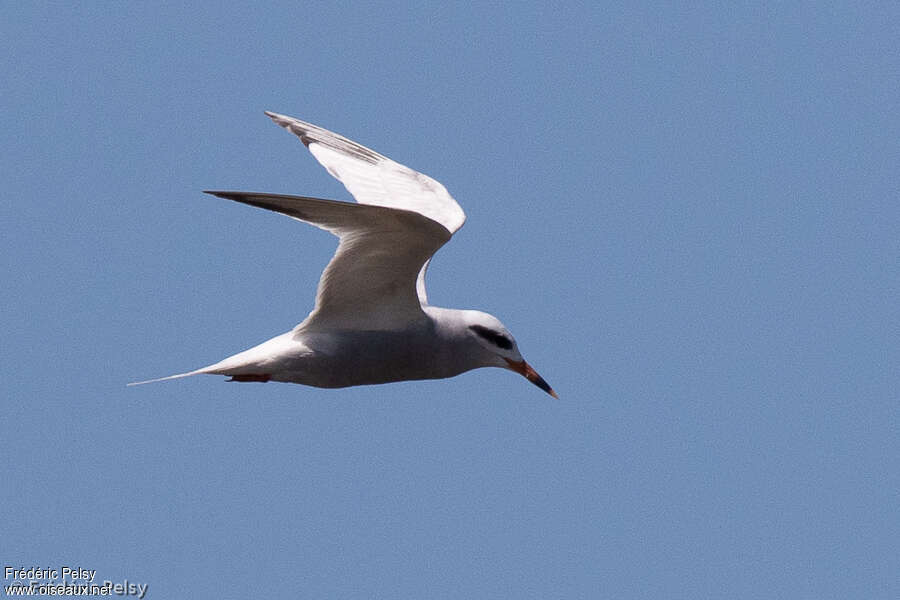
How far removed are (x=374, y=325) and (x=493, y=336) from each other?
0.96 meters

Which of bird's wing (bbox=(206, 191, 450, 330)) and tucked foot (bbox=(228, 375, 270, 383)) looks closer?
bird's wing (bbox=(206, 191, 450, 330))

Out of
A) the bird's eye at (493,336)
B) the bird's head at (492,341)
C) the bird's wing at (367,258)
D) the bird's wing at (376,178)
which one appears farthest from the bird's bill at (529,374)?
the bird's wing at (367,258)

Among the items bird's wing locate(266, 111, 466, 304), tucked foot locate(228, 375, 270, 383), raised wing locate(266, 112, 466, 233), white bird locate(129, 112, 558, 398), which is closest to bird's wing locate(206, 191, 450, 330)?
white bird locate(129, 112, 558, 398)

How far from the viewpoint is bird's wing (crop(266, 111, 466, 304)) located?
1012cm

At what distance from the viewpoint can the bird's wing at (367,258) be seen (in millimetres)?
7867

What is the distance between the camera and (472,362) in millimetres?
9250

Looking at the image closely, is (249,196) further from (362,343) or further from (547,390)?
(547,390)

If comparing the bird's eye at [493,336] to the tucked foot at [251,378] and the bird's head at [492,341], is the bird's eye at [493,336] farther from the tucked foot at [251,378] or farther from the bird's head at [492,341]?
the tucked foot at [251,378]

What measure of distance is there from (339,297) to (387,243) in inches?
24.4

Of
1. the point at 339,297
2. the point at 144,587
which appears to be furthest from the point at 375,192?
the point at 144,587

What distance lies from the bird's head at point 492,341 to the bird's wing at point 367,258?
1.75ft

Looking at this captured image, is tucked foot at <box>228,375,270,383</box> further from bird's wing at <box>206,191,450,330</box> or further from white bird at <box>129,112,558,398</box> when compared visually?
bird's wing at <box>206,191,450,330</box>

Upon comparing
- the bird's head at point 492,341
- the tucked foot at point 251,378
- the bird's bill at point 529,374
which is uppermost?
the bird's head at point 492,341

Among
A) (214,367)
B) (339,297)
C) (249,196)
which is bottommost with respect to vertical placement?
(214,367)
